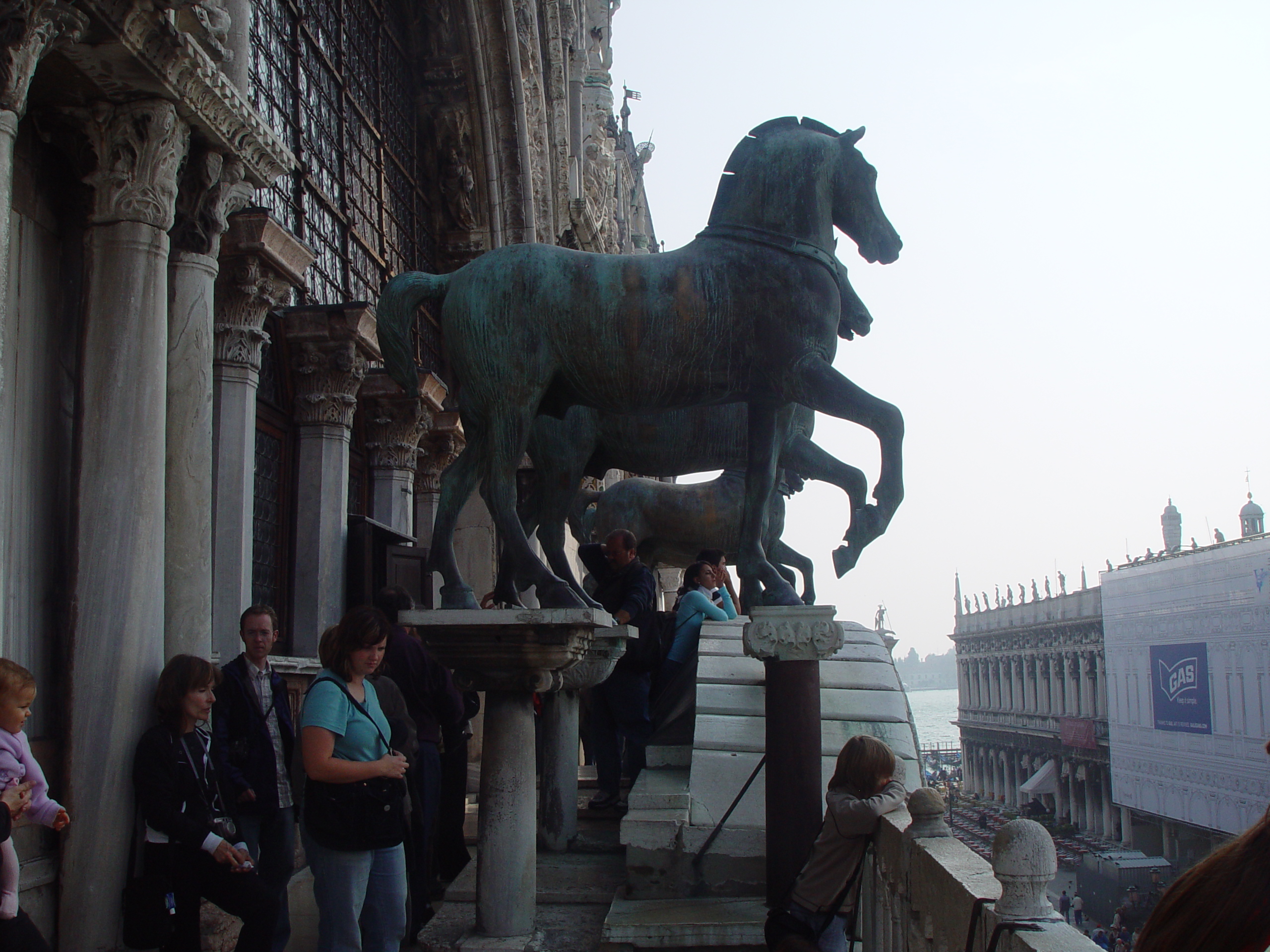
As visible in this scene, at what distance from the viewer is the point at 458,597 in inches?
151

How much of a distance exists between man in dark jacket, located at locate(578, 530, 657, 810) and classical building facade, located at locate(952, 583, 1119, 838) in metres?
54.4

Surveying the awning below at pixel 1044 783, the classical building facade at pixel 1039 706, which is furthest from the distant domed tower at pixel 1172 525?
the awning below at pixel 1044 783

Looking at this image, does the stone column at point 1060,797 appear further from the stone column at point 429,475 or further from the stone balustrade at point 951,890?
the stone balustrade at point 951,890

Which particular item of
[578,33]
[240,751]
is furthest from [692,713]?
[578,33]

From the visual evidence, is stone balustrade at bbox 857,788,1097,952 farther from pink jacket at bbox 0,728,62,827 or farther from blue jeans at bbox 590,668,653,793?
pink jacket at bbox 0,728,62,827

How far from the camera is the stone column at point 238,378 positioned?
6480 millimetres

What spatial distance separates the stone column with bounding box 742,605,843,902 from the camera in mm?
3916

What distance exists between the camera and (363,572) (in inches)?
341

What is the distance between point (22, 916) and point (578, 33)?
47.4ft

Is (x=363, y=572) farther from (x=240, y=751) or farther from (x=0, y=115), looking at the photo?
(x=0, y=115)

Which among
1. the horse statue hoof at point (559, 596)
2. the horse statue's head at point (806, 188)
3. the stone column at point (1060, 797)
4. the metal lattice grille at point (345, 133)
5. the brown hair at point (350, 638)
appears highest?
the metal lattice grille at point (345, 133)

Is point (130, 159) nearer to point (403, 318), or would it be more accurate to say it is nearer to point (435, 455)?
point (403, 318)

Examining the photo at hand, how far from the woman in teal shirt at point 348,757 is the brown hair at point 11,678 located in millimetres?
768

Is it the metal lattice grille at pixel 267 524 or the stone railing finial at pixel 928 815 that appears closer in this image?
the stone railing finial at pixel 928 815
